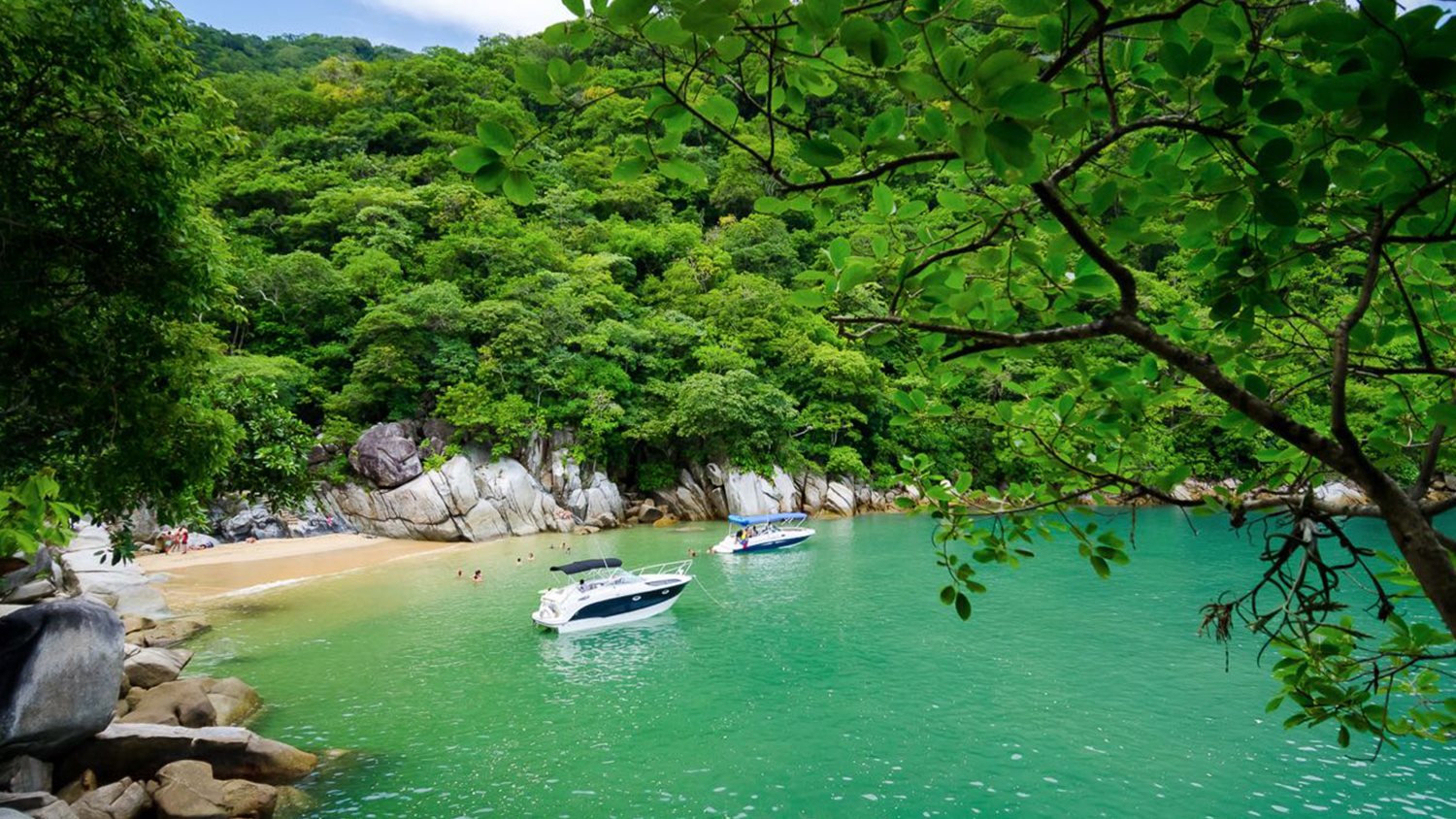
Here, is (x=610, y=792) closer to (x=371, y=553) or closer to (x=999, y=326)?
(x=999, y=326)

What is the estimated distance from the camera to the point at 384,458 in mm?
29203

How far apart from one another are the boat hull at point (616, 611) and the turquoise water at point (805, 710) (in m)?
0.42

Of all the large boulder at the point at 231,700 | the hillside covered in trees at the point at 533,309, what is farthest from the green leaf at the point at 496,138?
the hillside covered in trees at the point at 533,309

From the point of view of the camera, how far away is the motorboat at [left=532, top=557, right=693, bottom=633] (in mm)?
15359

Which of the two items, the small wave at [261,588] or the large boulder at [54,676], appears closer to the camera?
the large boulder at [54,676]

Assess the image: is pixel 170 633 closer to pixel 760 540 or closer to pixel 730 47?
pixel 760 540

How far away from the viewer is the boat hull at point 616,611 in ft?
50.3

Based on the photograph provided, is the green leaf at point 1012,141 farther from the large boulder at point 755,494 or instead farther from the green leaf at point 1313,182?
the large boulder at point 755,494

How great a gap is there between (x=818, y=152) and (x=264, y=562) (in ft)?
94.9

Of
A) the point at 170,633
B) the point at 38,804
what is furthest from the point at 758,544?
the point at 38,804

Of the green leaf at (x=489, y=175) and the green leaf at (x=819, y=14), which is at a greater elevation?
the green leaf at (x=819, y=14)

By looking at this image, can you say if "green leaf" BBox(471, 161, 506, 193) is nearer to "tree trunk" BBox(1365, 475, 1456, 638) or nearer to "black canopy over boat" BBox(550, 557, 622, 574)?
"tree trunk" BBox(1365, 475, 1456, 638)

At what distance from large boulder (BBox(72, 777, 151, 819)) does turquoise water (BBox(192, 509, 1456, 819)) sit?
175cm

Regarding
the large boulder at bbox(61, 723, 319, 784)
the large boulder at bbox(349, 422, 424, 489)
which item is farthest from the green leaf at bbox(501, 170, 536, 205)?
the large boulder at bbox(349, 422, 424, 489)
